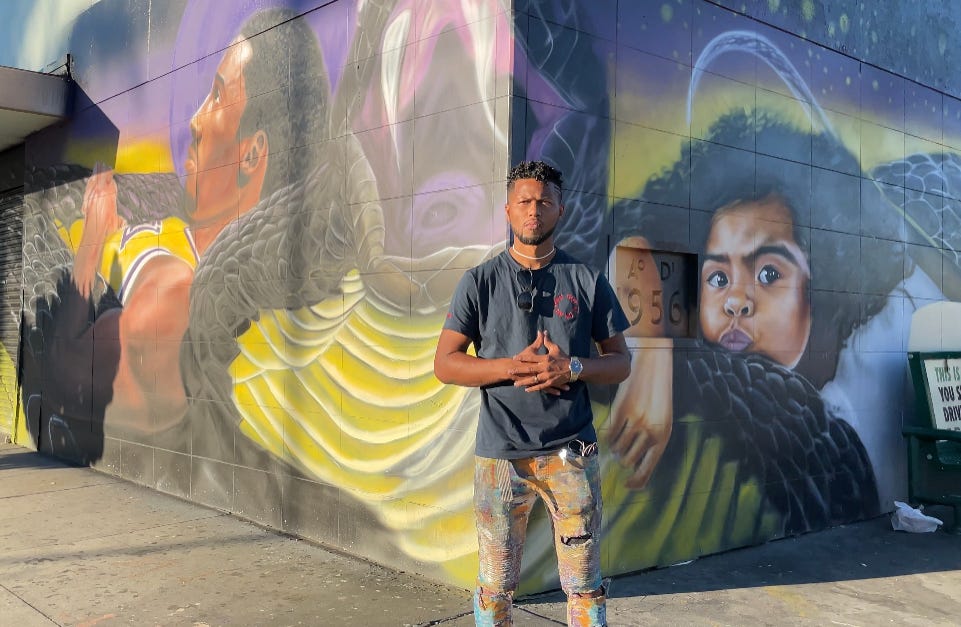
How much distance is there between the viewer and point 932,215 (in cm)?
812

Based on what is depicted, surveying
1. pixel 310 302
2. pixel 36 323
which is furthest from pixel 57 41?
pixel 310 302

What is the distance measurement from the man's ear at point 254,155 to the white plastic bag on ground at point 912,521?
5741mm

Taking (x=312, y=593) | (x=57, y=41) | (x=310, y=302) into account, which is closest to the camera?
(x=312, y=593)

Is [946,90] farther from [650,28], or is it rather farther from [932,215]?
[650,28]

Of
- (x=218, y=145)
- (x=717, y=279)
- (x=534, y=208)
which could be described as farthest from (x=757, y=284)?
(x=218, y=145)

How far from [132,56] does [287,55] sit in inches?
107

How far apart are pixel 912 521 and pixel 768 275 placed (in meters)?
2.44

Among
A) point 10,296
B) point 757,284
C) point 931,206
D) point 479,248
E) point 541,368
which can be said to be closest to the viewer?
point 541,368

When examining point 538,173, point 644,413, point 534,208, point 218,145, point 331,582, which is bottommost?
point 331,582

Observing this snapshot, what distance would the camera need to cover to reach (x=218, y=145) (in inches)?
283

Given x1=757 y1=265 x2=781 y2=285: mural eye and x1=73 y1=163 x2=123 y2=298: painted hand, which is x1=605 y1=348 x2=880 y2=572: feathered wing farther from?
x1=73 y1=163 x2=123 y2=298: painted hand

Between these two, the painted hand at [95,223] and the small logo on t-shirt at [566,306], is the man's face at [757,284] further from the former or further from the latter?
the painted hand at [95,223]

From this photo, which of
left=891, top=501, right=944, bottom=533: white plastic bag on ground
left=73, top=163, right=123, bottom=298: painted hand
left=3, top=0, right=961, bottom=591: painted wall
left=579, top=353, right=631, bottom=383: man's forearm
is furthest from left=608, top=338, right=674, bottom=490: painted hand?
left=73, top=163, right=123, bottom=298: painted hand

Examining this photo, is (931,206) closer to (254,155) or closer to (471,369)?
(254,155)
